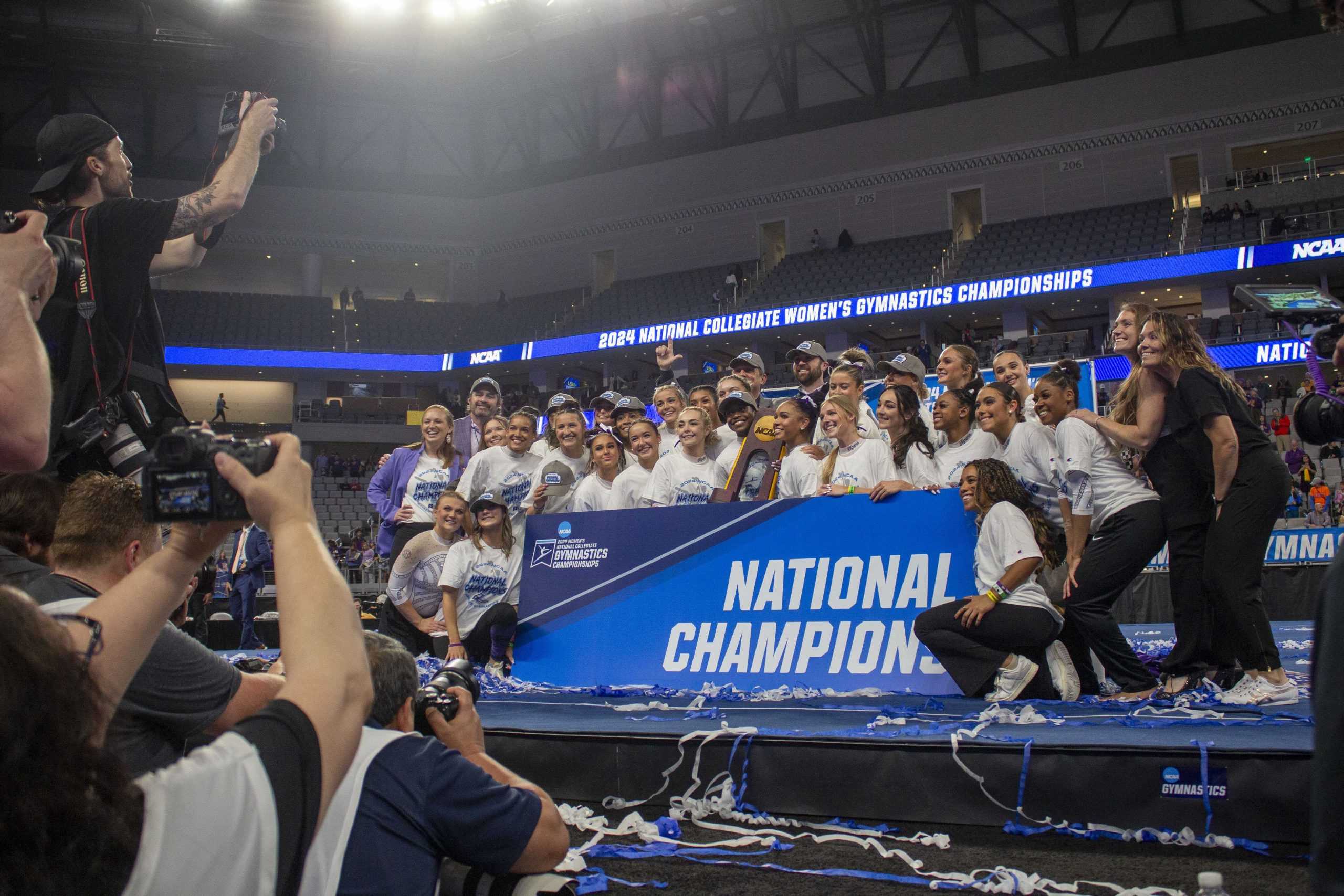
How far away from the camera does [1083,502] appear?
450 centimetres

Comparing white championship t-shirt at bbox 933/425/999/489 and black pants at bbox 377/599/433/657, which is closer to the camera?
white championship t-shirt at bbox 933/425/999/489

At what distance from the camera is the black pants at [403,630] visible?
6855 mm

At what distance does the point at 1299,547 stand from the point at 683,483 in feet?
25.6

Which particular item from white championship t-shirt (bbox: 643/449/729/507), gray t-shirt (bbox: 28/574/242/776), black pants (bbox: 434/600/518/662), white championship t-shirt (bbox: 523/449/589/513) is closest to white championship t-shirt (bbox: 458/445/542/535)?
white championship t-shirt (bbox: 523/449/589/513)

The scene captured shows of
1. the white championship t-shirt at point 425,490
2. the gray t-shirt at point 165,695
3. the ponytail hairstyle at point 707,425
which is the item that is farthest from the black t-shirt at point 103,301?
the white championship t-shirt at point 425,490

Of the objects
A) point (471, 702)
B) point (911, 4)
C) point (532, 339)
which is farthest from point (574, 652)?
point (532, 339)

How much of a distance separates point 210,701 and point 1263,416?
20135mm

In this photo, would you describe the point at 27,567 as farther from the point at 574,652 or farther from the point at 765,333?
the point at 765,333

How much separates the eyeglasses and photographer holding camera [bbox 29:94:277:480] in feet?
5.06

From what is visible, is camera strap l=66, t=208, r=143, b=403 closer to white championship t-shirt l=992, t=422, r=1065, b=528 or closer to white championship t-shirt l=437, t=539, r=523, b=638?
white championship t-shirt l=437, t=539, r=523, b=638

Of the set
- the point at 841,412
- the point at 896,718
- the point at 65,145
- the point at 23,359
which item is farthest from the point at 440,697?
the point at 841,412

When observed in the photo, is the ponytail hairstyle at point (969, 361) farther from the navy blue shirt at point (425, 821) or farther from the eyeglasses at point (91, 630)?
the eyeglasses at point (91, 630)

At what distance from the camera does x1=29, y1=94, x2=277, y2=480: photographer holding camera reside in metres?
2.59

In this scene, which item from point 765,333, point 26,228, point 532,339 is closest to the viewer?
point 26,228
